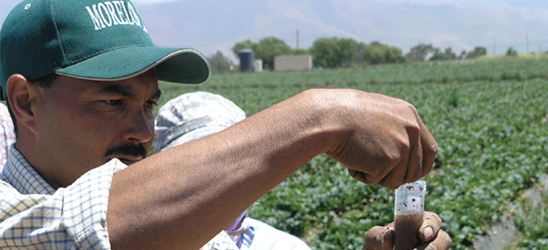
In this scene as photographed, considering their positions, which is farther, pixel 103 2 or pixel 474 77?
pixel 474 77

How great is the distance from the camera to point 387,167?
0.92 metres

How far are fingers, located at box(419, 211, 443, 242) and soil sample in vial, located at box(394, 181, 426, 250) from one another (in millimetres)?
12

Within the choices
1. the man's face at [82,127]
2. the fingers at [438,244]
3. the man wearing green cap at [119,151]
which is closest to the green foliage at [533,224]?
the fingers at [438,244]

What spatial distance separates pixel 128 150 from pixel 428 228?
2.57 ft

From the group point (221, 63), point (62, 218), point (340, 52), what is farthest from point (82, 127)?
point (340, 52)

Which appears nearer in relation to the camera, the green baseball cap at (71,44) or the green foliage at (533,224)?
the green baseball cap at (71,44)

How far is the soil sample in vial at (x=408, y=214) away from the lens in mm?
1115

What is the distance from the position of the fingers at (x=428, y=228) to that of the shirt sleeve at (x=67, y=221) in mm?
715

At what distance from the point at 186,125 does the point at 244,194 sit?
1353 mm

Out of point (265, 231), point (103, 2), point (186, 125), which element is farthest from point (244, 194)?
point (186, 125)

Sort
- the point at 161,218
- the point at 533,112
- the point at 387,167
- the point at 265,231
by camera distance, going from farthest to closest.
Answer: the point at 533,112, the point at 265,231, the point at 387,167, the point at 161,218

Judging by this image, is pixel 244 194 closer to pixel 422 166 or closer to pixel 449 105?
pixel 422 166

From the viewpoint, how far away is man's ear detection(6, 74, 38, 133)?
1.22 m

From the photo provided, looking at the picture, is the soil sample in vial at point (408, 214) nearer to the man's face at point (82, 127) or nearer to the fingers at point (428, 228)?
the fingers at point (428, 228)
